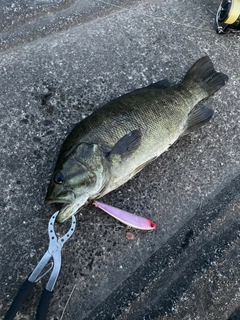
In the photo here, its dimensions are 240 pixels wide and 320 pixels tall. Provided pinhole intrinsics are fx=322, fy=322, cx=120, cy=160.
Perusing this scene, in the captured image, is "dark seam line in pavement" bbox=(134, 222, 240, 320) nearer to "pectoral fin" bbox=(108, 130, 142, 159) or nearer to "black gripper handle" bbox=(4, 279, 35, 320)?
"black gripper handle" bbox=(4, 279, 35, 320)

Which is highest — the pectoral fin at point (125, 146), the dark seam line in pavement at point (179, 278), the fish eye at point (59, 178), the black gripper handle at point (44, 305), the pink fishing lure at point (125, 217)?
the fish eye at point (59, 178)

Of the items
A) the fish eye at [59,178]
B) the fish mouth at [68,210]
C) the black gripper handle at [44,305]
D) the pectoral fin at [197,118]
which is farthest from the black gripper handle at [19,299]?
the pectoral fin at [197,118]

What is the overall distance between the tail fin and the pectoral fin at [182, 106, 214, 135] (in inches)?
6.5

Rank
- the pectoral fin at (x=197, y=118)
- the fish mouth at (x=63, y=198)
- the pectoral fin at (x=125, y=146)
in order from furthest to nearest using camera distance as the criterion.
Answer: the pectoral fin at (x=197, y=118)
the pectoral fin at (x=125, y=146)
the fish mouth at (x=63, y=198)

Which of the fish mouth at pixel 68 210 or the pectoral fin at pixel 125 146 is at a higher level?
the pectoral fin at pixel 125 146

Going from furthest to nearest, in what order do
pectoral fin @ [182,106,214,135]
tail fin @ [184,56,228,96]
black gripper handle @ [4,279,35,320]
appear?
tail fin @ [184,56,228,96] → pectoral fin @ [182,106,214,135] → black gripper handle @ [4,279,35,320]

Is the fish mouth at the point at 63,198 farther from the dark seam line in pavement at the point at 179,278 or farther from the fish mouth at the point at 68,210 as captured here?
the dark seam line in pavement at the point at 179,278

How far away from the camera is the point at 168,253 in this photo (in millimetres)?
2178

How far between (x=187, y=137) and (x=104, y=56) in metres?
0.98

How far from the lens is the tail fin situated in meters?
2.47

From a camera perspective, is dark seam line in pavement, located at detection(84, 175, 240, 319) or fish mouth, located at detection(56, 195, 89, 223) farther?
dark seam line in pavement, located at detection(84, 175, 240, 319)

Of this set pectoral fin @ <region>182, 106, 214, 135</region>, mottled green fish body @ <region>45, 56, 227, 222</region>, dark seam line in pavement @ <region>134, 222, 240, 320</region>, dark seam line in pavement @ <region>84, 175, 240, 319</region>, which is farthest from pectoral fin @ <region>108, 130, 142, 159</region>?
dark seam line in pavement @ <region>134, 222, 240, 320</region>

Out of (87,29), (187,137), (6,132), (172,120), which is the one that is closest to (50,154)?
(6,132)

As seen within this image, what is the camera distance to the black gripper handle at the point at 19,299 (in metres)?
1.65
